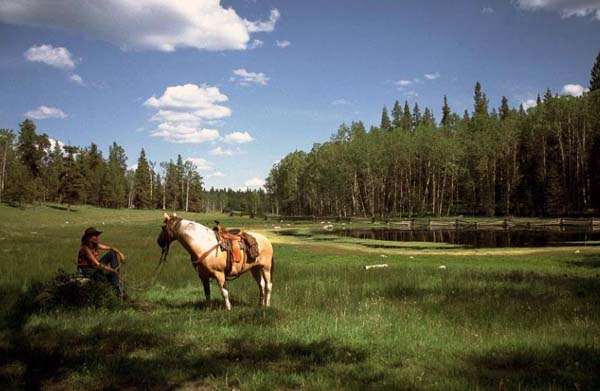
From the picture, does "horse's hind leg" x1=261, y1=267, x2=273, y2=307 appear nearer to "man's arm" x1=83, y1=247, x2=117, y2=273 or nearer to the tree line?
"man's arm" x1=83, y1=247, x2=117, y2=273

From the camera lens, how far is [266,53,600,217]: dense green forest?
66.4 meters

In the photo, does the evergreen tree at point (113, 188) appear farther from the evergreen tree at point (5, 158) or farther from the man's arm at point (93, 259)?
the man's arm at point (93, 259)

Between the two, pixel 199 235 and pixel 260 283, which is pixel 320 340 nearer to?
pixel 260 283

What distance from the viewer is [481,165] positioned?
7781cm

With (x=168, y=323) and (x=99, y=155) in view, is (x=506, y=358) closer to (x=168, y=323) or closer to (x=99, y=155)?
(x=168, y=323)

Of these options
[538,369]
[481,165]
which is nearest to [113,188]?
[481,165]

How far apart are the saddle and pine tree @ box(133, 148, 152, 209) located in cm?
11100

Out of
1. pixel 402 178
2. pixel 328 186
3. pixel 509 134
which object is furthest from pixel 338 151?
pixel 509 134

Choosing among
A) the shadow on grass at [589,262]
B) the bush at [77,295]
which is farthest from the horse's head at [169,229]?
the shadow on grass at [589,262]

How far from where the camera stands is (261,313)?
967cm

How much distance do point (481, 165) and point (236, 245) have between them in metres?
76.3

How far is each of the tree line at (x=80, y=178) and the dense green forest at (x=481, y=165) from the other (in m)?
29.8

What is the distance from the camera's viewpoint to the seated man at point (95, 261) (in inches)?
437

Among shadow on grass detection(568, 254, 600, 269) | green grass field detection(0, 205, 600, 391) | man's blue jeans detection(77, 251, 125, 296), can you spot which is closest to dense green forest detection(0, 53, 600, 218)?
shadow on grass detection(568, 254, 600, 269)
